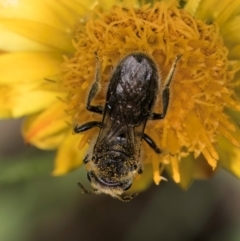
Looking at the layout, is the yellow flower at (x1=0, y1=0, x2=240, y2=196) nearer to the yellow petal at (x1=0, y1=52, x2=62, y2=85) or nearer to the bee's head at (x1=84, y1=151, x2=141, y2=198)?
the yellow petal at (x1=0, y1=52, x2=62, y2=85)

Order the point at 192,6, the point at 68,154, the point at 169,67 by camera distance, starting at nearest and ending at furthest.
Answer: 1. the point at 169,67
2. the point at 192,6
3. the point at 68,154

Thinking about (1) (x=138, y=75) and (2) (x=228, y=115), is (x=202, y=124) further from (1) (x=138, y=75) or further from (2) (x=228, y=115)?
(1) (x=138, y=75)

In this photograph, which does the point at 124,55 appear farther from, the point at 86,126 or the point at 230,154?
the point at 230,154

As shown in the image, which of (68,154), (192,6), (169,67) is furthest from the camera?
(68,154)

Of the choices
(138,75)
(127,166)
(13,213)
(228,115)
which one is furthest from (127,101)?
(13,213)

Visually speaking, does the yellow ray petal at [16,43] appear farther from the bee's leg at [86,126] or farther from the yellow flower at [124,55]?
the bee's leg at [86,126]

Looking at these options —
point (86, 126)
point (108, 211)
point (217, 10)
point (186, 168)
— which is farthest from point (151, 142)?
point (108, 211)

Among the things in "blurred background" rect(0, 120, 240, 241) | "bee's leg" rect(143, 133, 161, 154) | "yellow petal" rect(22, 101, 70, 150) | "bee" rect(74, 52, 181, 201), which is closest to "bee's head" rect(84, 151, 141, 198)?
"bee" rect(74, 52, 181, 201)
